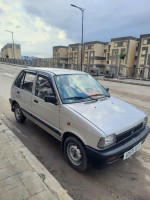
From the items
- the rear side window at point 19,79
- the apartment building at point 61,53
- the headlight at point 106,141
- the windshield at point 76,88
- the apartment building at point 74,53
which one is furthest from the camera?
the apartment building at point 61,53

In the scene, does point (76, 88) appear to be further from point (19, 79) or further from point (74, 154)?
point (19, 79)

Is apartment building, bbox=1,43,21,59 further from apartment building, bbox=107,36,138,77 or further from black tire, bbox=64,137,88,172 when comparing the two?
black tire, bbox=64,137,88,172

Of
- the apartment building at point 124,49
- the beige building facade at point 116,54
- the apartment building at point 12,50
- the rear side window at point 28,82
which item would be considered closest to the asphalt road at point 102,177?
the rear side window at point 28,82

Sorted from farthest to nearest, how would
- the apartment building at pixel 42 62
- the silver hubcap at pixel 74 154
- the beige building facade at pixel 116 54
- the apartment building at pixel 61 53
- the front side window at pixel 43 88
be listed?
the apartment building at pixel 61 53 < the apartment building at pixel 42 62 < the beige building facade at pixel 116 54 < the front side window at pixel 43 88 < the silver hubcap at pixel 74 154

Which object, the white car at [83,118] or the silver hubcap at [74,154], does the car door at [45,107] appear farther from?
the silver hubcap at [74,154]

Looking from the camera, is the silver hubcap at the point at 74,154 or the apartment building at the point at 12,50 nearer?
the silver hubcap at the point at 74,154

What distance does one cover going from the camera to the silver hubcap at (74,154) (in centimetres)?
247

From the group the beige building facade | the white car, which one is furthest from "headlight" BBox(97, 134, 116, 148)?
the beige building facade

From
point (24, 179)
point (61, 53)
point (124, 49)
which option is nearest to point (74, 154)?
point (24, 179)

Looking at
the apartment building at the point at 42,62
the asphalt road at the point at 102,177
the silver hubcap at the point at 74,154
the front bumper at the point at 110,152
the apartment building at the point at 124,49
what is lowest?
the asphalt road at the point at 102,177

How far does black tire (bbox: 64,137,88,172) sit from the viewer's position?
2.35 meters

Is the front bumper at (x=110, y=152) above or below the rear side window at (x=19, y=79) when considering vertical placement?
below

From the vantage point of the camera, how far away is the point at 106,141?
2.10 metres

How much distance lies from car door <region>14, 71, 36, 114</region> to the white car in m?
0.03
